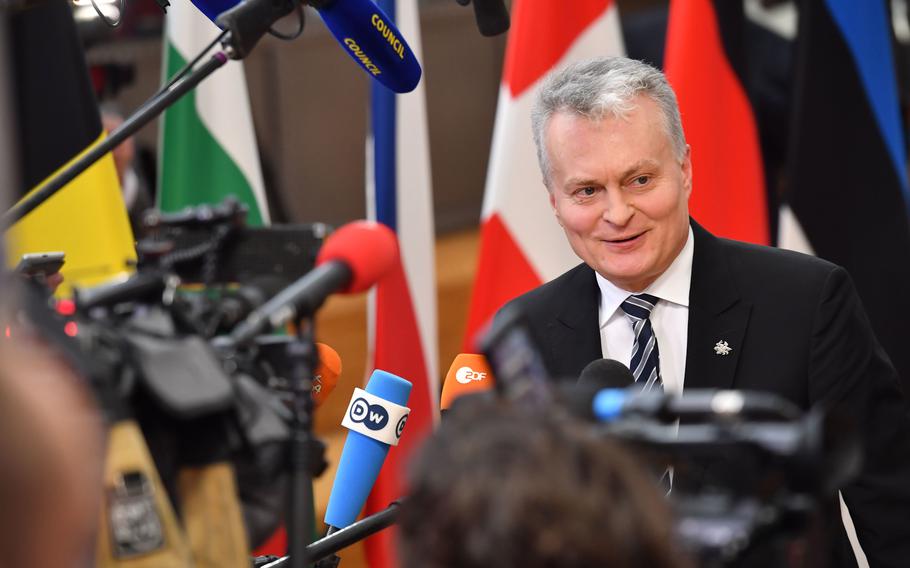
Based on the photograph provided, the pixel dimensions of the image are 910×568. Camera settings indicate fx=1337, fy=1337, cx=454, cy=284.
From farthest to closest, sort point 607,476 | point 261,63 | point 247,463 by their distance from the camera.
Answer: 1. point 261,63
2. point 247,463
3. point 607,476

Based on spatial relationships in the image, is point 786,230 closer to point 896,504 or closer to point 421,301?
point 421,301

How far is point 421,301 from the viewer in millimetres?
3600

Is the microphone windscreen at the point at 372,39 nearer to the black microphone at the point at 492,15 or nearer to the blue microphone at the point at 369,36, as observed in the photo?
the blue microphone at the point at 369,36

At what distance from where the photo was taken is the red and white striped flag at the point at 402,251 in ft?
11.4

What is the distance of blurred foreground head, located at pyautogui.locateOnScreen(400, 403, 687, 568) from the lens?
97 centimetres

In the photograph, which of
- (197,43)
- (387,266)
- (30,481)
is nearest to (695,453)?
(387,266)

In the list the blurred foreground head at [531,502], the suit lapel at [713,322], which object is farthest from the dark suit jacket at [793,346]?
the blurred foreground head at [531,502]

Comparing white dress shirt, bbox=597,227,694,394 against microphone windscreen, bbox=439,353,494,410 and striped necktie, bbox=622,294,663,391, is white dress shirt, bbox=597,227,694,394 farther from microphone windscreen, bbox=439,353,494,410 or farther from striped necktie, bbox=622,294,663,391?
microphone windscreen, bbox=439,353,494,410

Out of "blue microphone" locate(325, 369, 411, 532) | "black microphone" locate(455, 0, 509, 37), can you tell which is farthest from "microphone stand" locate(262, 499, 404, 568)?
"black microphone" locate(455, 0, 509, 37)

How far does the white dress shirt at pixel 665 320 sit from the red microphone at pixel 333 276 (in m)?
0.86

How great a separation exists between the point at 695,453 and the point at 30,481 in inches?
21.2

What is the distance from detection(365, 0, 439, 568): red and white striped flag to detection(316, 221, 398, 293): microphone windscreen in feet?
6.86

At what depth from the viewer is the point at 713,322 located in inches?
84.0

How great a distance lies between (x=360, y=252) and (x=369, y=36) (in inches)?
26.3
